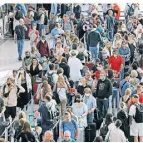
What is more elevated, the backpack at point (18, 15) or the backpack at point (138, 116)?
the backpack at point (18, 15)

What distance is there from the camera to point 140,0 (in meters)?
22.4

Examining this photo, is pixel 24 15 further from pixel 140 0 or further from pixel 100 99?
pixel 100 99

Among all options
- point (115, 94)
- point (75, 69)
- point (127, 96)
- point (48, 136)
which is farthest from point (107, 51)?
point (48, 136)

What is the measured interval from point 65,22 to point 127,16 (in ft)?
9.33

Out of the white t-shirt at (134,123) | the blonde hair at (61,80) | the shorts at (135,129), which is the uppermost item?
the blonde hair at (61,80)

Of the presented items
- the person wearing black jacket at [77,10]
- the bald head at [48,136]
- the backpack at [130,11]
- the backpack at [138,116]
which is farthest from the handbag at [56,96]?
the backpack at [130,11]

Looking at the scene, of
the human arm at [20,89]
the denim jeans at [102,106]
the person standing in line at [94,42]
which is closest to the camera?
the denim jeans at [102,106]

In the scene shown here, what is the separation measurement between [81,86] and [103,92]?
520mm

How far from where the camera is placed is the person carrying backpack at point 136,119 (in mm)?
13031

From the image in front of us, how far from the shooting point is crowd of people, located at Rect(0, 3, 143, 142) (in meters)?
12.8

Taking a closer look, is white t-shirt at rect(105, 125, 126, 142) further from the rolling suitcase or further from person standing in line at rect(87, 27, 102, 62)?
person standing in line at rect(87, 27, 102, 62)

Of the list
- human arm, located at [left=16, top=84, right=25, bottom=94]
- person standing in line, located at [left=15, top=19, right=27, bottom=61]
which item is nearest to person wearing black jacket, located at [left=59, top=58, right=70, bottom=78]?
human arm, located at [left=16, top=84, right=25, bottom=94]

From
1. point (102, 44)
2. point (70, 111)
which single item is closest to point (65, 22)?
point (102, 44)

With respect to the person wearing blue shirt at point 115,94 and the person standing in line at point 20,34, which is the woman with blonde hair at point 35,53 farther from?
the person wearing blue shirt at point 115,94
